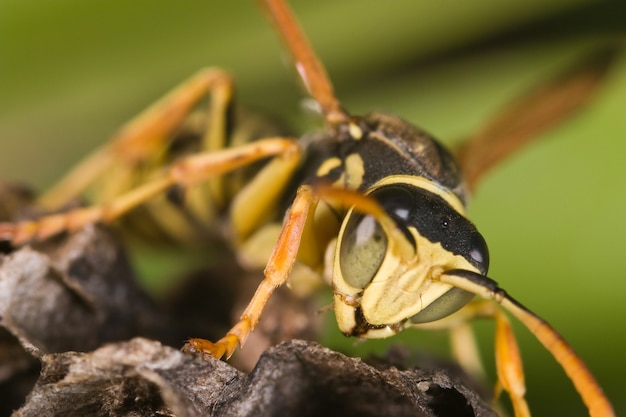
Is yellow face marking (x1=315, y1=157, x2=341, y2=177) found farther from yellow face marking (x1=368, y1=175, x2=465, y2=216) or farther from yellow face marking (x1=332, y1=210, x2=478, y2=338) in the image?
yellow face marking (x1=332, y1=210, x2=478, y2=338)

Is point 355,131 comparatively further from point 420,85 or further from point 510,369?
point 420,85

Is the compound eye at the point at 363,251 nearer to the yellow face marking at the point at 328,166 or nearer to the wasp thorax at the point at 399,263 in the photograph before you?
the wasp thorax at the point at 399,263

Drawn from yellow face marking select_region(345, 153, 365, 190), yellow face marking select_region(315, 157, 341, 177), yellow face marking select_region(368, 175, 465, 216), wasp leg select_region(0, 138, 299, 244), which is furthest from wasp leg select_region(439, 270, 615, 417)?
wasp leg select_region(0, 138, 299, 244)

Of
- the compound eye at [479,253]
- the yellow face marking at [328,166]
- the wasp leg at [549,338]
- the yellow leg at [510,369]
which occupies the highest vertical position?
the yellow face marking at [328,166]

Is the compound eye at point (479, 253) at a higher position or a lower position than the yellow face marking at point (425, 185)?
lower

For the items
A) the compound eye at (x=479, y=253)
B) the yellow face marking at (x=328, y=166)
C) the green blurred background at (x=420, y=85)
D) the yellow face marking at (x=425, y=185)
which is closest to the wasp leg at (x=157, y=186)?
the yellow face marking at (x=328, y=166)

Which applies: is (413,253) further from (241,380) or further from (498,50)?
(498,50)
